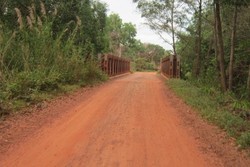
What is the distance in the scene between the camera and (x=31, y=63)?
11.2 metres

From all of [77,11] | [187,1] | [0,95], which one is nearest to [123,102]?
[0,95]

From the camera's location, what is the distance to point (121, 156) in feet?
17.2

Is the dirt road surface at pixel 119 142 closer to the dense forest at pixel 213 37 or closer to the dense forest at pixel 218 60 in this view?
the dense forest at pixel 218 60

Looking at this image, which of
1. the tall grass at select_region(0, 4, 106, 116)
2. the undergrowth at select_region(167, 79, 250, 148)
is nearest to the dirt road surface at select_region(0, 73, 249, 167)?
the undergrowth at select_region(167, 79, 250, 148)

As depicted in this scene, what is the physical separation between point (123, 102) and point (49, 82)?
2581 mm

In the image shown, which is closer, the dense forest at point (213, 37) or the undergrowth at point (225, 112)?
the undergrowth at point (225, 112)

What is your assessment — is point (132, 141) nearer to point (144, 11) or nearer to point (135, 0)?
point (135, 0)

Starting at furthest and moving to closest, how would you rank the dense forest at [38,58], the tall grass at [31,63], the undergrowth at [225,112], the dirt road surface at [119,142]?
the dense forest at [38,58], the tall grass at [31,63], the undergrowth at [225,112], the dirt road surface at [119,142]

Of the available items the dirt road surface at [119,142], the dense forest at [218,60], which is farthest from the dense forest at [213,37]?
the dirt road surface at [119,142]

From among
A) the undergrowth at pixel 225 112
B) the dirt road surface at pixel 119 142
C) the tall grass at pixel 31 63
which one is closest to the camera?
the dirt road surface at pixel 119 142

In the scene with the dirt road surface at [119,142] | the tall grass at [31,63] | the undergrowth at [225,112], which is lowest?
the dirt road surface at [119,142]

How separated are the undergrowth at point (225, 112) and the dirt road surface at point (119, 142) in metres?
0.28

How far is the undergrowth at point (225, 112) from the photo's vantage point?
21.7ft

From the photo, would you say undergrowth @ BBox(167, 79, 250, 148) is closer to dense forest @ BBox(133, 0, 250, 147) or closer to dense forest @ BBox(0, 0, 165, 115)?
dense forest @ BBox(133, 0, 250, 147)
